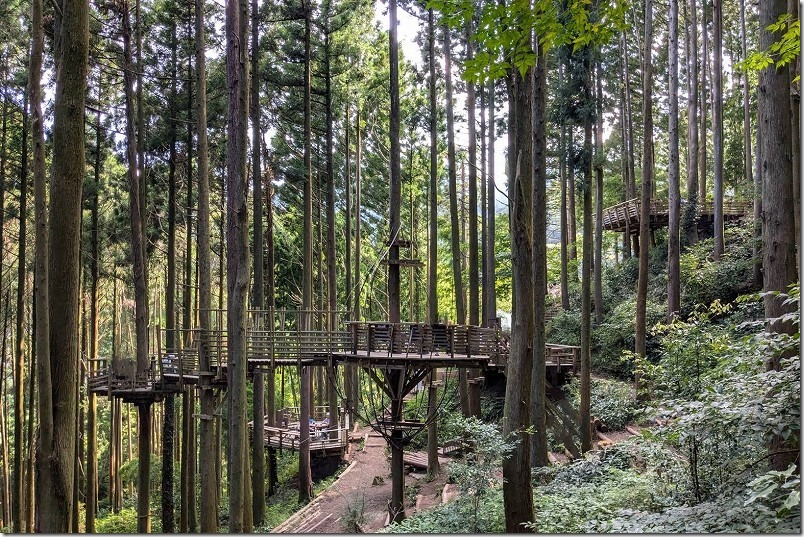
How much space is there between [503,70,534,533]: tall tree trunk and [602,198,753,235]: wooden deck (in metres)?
18.7

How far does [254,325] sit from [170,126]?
728cm

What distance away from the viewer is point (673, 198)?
1683 cm

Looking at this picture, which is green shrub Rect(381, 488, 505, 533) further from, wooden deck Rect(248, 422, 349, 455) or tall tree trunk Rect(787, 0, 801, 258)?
wooden deck Rect(248, 422, 349, 455)

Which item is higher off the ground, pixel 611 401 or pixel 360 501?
pixel 611 401

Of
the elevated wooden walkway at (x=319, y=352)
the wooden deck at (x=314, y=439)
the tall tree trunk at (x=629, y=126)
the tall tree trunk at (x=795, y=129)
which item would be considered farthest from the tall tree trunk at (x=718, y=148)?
the wooden deck at (x=314, y=439)

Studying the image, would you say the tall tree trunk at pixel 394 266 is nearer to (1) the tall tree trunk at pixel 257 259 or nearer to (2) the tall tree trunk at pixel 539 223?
(2) the tall tree trunk at pixel 539 223

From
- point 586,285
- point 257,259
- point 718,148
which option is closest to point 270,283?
point 257,259

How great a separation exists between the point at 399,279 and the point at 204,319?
4.85 meters

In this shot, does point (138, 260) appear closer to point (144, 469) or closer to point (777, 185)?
point (144, 469)

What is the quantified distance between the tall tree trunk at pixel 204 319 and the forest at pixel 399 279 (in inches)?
2.7

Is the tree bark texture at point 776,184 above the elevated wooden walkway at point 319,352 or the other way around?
above

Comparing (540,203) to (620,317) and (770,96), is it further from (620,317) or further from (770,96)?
(620,317)

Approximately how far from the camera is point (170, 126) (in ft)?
54.7

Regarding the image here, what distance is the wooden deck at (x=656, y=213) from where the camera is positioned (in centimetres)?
2373
